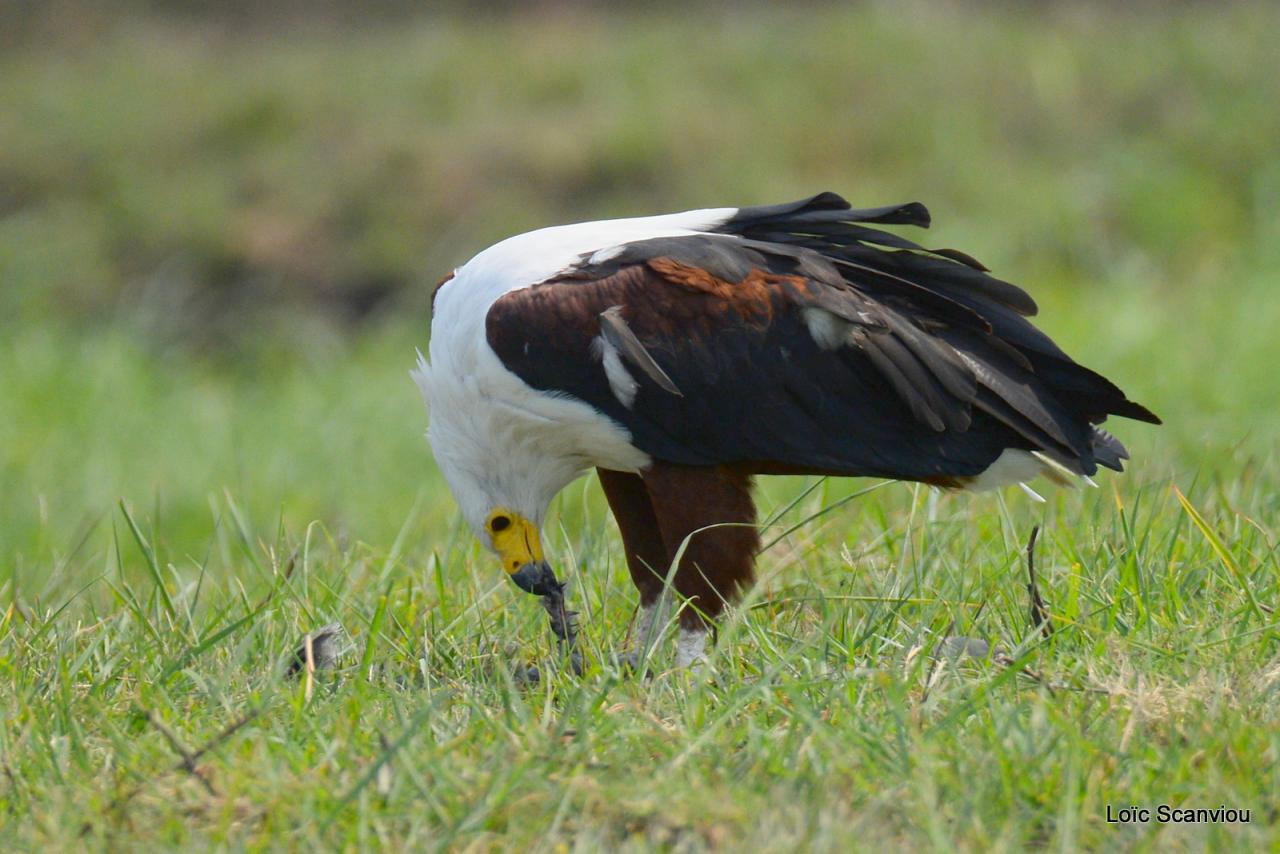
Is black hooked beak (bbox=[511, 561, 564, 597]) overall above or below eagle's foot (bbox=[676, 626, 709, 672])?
above

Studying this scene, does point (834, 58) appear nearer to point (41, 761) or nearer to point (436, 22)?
point (436, 22)

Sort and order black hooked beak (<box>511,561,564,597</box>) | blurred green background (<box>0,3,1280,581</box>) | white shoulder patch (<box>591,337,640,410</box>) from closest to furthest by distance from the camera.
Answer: white shoulder patch (<box>591,337,640,410</box>)
black hooked beak (<box>511,561,564,597</box>)
blurred green background (<box>0,3,1280,581</box>)

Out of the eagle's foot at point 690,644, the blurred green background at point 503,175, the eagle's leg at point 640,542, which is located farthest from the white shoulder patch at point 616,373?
the blurred green background at point 503,175

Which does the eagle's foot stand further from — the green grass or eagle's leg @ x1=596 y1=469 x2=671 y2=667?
the green grass

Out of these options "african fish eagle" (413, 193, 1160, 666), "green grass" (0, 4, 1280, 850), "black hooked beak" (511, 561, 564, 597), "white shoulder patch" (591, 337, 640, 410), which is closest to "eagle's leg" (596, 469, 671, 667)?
"african fish eagle" (413, 193, 1160, 666)

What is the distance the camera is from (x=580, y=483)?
614cm

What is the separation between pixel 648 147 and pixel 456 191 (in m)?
1.35

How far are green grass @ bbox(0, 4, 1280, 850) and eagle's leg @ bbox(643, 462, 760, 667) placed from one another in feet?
0.53

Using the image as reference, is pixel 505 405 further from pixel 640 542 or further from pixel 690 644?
pixel 690 644

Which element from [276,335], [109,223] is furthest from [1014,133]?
[109,223]

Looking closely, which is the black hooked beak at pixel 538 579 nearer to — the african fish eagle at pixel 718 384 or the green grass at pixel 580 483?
the african fish eagle at pixel 718 384

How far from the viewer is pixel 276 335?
10156 millimetres

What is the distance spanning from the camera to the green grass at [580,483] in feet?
8.81

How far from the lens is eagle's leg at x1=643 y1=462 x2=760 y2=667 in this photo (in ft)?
12.1
